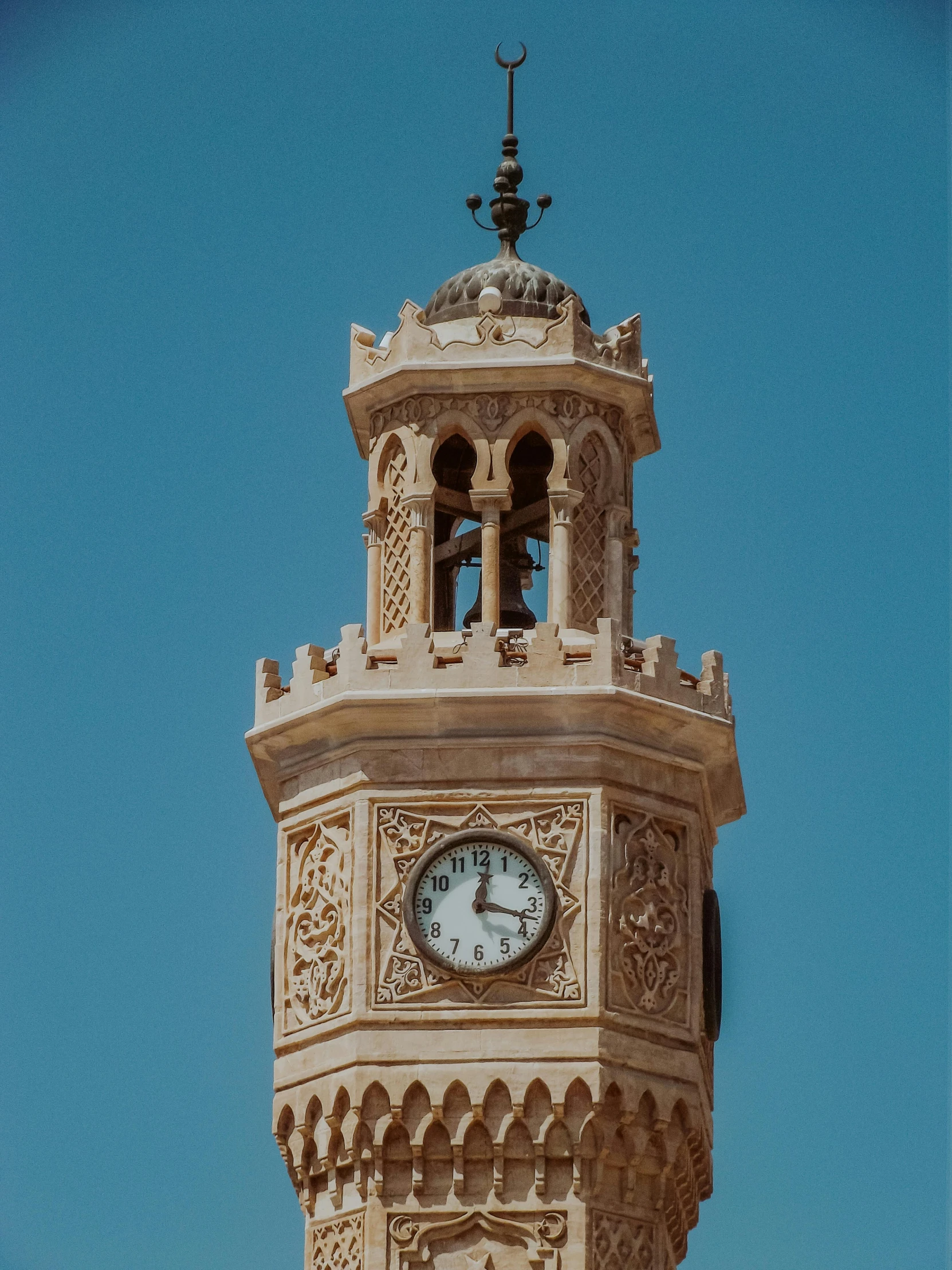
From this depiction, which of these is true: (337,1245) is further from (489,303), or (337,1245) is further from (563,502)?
(489,303)

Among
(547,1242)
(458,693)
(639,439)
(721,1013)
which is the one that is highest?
(639,439)

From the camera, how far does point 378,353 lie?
151 feet

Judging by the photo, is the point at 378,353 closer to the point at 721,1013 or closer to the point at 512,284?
the point at 512,284

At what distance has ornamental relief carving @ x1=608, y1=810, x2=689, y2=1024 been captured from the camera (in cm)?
4309

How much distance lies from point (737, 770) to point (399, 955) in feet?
14.8

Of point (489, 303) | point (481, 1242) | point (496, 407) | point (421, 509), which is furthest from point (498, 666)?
point (481, 1242)

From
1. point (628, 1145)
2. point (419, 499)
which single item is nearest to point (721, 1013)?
point (628, 1145)

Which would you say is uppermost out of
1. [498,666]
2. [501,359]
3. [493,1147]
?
[501,359]

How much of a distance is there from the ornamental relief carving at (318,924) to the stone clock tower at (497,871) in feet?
0.12

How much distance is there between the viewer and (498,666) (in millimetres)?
43750

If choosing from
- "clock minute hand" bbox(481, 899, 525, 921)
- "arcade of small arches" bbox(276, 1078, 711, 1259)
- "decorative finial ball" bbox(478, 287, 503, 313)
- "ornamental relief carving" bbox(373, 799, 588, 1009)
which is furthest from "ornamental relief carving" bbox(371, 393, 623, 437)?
"arcade of small arches" bbox(276, 1078, 711, 1259)

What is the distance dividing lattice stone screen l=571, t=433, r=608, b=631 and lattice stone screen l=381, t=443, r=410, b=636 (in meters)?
1.83

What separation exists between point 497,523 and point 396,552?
1288 millimetres

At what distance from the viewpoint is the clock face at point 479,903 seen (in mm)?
42875
